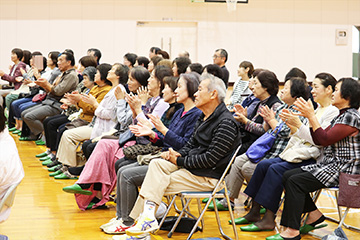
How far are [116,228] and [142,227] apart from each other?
63cm

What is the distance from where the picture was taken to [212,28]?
567 inches

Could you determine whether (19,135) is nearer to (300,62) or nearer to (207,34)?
(207,34)

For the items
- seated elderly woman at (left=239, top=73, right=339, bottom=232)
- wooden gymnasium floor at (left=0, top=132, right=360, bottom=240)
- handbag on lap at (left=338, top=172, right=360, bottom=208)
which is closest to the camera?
handbag on lap at (left=338, top=172, right=360, bottom=208)

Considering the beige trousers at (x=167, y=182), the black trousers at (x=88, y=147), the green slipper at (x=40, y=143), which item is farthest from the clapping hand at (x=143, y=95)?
the green slipper at (x=40, y=143)

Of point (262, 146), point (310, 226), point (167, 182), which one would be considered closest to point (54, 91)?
point (262, 146)

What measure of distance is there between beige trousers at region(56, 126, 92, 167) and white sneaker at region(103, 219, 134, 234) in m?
2.03

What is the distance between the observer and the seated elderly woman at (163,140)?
14.5ft

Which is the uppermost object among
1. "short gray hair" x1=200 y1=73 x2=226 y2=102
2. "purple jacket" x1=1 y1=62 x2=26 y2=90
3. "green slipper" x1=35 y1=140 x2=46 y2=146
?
"purple jacket" x1=1 y1=62 x2=26 y2=90

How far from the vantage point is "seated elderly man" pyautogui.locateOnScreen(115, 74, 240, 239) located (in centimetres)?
397

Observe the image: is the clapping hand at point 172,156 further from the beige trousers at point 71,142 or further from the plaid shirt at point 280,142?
the beige trousers at point 71,142

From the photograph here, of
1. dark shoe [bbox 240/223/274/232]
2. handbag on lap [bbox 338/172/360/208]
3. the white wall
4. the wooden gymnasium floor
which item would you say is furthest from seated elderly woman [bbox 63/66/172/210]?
the white wall

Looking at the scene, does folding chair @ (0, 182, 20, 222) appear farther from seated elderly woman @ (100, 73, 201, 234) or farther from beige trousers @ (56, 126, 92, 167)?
beige trousers @ (56, 126, 92, 167)

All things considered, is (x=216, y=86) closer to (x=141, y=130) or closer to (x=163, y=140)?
(x=163, y=140)

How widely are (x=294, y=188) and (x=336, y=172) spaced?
350 mm
